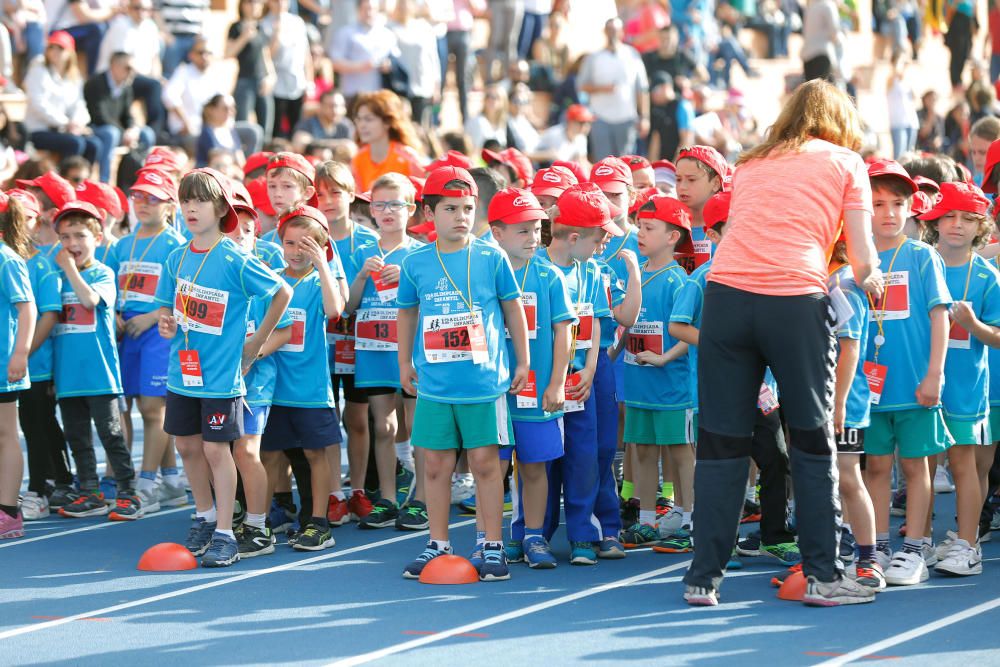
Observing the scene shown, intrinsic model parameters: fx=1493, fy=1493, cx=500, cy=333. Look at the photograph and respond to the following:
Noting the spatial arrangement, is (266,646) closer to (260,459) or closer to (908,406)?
(260,459)

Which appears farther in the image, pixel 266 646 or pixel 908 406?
pixel 908 406

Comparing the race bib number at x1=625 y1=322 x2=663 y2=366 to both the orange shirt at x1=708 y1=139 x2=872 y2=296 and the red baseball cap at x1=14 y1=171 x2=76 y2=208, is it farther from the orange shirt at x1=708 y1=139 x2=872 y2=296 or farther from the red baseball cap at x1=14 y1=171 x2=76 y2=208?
the red baseball cap at x1=14 y1=171 x2=76 y2=208

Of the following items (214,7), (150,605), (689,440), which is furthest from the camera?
(214,7)

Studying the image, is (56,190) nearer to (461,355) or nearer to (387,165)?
(387,165)

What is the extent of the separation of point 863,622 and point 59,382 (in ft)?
16.0

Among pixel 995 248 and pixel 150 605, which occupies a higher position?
pixel 995 248

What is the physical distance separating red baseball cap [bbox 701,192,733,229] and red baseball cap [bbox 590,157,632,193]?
3.52 ft

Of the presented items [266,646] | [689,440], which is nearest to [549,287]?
[689,440]

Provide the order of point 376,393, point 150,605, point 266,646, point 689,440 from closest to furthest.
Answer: point 266,646 → point 150,605 → point 689,440 → point 376,393

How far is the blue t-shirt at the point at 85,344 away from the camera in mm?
8523

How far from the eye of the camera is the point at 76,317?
855cm

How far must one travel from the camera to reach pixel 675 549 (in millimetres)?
7336

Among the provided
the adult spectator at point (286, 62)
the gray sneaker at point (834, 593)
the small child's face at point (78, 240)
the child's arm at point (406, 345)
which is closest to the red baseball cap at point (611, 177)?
the child's arm at point (406, 345)

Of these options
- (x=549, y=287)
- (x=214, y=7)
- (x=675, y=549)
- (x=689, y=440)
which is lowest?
(x=675, y=549)
